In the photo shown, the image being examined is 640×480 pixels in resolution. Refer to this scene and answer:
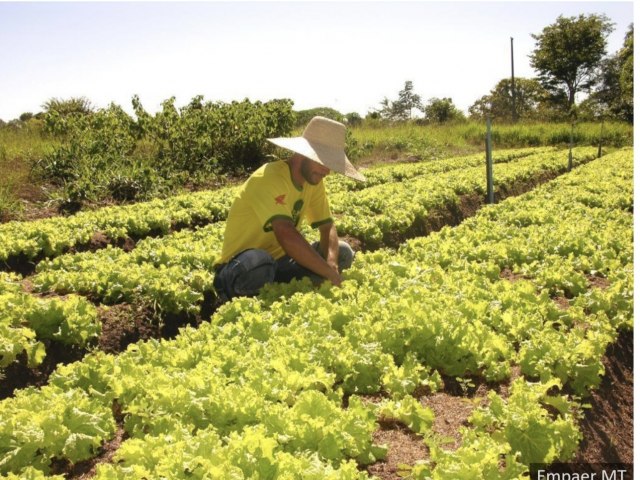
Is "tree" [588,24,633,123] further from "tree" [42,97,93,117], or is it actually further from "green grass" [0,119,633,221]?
"tree" [42,97,93,117]

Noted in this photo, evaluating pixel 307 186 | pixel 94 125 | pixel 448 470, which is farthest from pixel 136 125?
pixel 448 470

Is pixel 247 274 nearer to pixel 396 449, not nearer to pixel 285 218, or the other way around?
pixel 285 218

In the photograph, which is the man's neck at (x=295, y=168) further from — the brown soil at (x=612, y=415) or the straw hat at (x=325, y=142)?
the brown soil at (x=612, y=415)

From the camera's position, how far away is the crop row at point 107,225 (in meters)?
8.29

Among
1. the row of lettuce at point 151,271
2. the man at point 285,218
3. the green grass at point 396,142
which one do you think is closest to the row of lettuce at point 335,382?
the man at point 285,218

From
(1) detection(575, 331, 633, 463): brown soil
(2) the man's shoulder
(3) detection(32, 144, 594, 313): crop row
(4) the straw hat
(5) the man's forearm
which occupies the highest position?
(4) the straw hat

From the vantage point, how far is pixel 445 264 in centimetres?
694

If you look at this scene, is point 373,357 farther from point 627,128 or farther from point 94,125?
point 627,128

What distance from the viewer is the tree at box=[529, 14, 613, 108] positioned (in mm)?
55375

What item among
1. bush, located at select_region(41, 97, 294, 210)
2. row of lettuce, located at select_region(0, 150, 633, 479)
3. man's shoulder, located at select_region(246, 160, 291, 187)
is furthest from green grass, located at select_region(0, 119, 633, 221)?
row of lettuce, located at select_region(0, 150, 633, 479)

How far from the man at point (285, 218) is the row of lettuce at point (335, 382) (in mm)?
320

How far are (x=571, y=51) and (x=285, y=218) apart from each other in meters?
58.8

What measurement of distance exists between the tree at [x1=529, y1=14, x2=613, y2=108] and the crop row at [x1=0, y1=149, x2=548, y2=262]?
2028 inches

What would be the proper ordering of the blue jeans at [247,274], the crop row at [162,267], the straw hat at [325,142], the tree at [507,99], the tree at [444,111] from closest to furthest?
the straw hat at [325,142] < the blue jeans at [247,274] < the crop row at [162,267] < the tree at [444,111] < the tree at [507,99]
